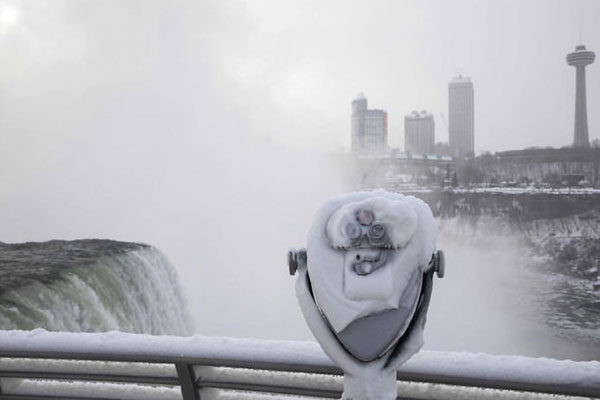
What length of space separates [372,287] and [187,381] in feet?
3.01

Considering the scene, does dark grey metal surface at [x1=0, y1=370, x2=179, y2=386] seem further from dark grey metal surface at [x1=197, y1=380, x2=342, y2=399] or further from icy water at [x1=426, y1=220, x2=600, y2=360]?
icy water at [x1=426, y1=220, x2=600, y2=360]

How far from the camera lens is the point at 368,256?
1.69m

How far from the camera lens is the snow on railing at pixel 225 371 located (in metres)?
1.76

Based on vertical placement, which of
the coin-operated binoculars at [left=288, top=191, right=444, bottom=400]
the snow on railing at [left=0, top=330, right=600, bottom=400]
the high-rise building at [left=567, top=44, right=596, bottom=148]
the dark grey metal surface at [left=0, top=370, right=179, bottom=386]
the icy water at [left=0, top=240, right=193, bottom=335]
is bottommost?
the icy water at [left=0, top=240, right=193, bottom=335]

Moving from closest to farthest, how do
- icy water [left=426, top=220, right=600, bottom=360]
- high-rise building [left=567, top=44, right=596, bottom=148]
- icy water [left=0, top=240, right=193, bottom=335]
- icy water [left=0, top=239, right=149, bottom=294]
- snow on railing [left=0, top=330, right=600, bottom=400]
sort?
snow on railing [left=0, top=330, right=600, bottom=400] < icy water [left=0, top=240, right=193, bottom=335] < icy water [left=0, top=239, right=149, bottom=294] < icy water [left=426, top=220, right=600, bottom=360] < high-rise building [left=567, top=44, right=596, bottom=148]

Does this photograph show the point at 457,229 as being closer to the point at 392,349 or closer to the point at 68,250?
the point at 68,250

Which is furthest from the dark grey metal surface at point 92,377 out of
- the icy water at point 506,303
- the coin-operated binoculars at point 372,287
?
the icy water at point 506,303

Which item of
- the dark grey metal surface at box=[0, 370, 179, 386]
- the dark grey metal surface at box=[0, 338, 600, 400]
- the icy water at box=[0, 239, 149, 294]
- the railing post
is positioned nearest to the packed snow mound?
the dark grey metal surface at box=[0, 338, 600, 400]

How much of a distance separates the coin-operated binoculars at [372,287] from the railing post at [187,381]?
24.7 inches

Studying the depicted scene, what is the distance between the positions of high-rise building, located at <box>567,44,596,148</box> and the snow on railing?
88479mm

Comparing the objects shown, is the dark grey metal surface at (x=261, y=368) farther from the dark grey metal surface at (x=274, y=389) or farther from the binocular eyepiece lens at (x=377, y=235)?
the binocular eyepiece lens at (x=377, y=235)

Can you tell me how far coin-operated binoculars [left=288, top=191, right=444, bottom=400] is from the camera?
65.8 inches

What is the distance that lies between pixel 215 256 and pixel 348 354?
44.7 metres

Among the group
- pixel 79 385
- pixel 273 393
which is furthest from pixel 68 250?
pixel 273 393
